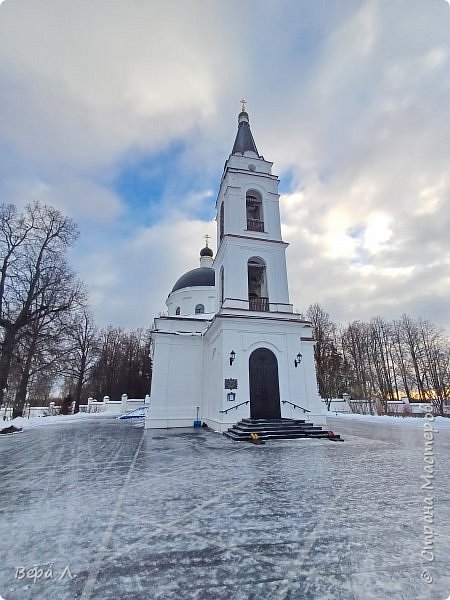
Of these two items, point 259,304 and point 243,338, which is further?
point 259,304

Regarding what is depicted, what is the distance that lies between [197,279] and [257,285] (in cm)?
941

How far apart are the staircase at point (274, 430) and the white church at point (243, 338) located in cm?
76

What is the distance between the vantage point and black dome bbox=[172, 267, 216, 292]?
79.0ft

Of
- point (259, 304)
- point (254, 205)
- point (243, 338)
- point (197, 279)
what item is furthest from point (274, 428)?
point (197, 279)

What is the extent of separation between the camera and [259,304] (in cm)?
1417

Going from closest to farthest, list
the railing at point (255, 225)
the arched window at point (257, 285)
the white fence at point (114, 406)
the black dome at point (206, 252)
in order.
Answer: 1. the arched window at point (257, 285)
2. the railing at point (255, 225)
3. the black dome at point (206, 252)
4. the white fence at point (114, 406)

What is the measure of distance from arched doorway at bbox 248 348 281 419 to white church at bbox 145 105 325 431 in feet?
0.13

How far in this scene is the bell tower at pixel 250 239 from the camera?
14.1m

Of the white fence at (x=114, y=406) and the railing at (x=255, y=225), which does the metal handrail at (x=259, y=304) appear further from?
the white fence at (x=114, y=406)

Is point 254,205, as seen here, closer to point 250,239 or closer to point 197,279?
point 250,239

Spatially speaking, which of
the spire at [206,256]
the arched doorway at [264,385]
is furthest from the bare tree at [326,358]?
the arched doorway at [264,385]

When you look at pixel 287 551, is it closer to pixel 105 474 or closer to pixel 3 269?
pixel 105 474

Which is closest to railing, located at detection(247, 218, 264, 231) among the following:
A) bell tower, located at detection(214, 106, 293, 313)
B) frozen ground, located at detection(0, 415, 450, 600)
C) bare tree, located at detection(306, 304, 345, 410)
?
bell tower, located at detection(214, 106, 293, 313)

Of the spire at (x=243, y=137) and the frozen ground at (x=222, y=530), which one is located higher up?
Result: the spire at (x=243, y=137)
